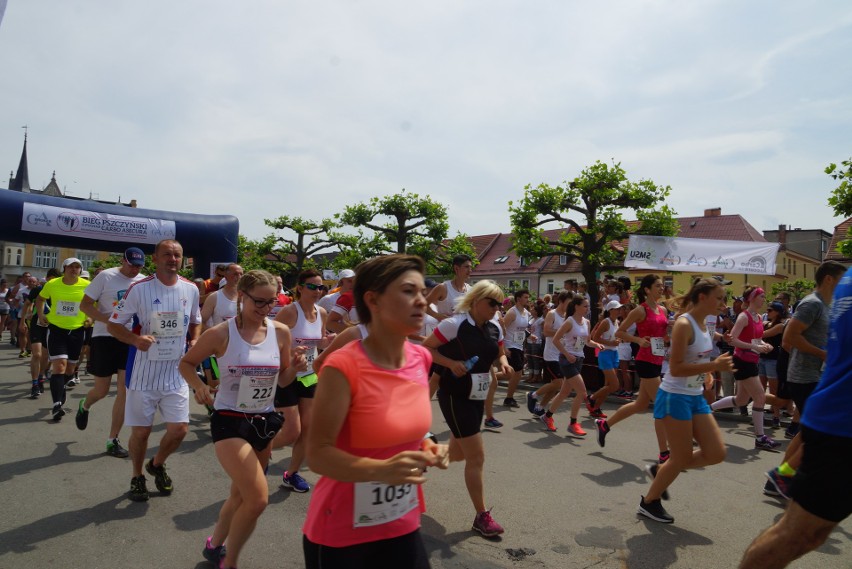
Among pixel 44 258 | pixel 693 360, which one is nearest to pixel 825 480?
pixel 693 360

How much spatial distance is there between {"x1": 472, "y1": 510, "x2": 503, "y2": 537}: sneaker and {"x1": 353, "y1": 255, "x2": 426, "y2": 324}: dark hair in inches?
101

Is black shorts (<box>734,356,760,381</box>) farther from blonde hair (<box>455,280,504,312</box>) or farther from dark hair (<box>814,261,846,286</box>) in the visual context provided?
blonde hair (<box>455,280,504,312</box>)

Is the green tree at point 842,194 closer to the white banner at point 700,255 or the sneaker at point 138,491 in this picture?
the white banner at point 700,255

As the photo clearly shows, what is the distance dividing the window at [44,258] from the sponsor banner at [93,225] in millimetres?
87344

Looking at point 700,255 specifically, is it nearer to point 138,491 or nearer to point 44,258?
point 138,491

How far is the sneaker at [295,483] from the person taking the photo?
17.2ft

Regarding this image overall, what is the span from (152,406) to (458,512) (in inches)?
105

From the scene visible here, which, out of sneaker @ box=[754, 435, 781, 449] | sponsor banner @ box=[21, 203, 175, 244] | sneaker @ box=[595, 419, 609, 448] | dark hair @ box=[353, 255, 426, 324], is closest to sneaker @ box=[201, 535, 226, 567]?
dark hair @ box=[353, 255, 426, 324]

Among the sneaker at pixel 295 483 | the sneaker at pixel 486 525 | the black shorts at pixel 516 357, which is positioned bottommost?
the sneaker at pixel 295 483

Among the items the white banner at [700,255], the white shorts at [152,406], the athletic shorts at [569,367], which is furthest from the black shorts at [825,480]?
the white banner at [700,255]

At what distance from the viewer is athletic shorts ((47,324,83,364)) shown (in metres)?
8.16

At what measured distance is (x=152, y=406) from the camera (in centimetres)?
489

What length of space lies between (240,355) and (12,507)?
260 cm

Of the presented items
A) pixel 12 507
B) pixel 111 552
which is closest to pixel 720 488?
pixel 111 552
